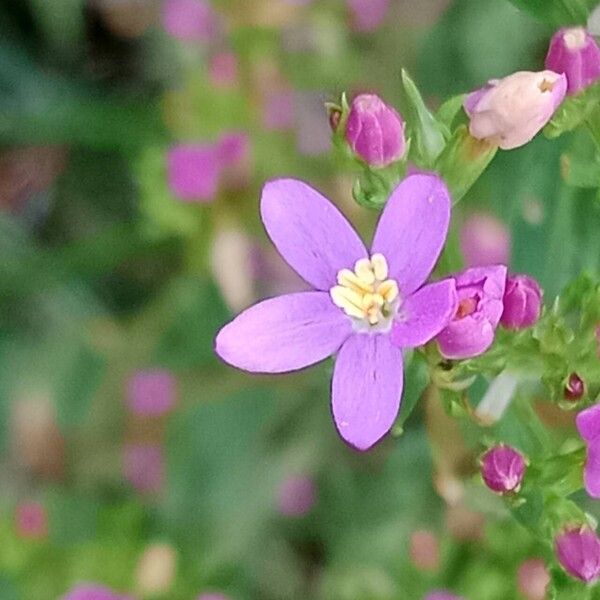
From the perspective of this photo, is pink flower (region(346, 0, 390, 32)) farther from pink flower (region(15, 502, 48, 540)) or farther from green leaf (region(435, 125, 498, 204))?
green leaf (region(435, 125, 498, 204))

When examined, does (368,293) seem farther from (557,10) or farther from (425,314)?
(557,10)

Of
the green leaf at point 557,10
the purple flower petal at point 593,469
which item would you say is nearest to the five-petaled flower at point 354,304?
the purple flower petal at point 593,469

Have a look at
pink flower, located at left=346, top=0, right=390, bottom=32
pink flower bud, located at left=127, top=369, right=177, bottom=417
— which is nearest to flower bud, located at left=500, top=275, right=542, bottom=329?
pink flower bud, located at left=127, top=369, right=177, bottom=417

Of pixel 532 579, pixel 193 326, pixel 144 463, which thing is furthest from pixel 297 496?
pixel 532 579

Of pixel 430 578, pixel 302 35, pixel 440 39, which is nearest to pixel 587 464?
pixel 430 578

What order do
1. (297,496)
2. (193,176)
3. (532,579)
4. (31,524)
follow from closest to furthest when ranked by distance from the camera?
(532,579)
(31,524)
(193,176)
(297,496)

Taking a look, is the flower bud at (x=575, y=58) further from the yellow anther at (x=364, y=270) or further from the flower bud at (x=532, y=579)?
the flower bud at (x=532, y=579)
